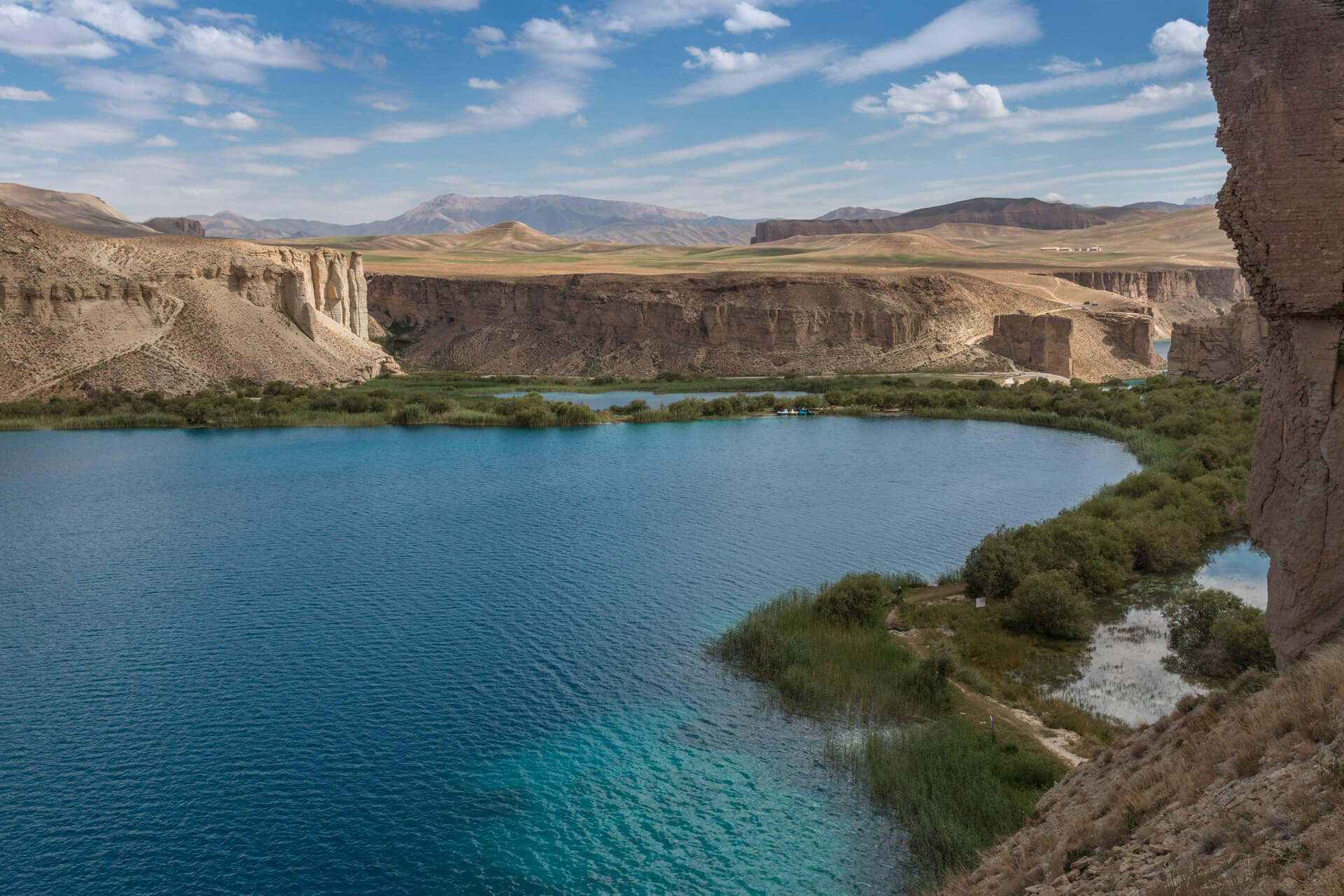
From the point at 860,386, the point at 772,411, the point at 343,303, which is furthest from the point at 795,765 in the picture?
the point at 343,303

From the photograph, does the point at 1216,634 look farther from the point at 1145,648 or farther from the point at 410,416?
the point at 410,416

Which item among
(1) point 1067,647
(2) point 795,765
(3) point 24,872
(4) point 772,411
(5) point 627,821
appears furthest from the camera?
(4) point 772,411

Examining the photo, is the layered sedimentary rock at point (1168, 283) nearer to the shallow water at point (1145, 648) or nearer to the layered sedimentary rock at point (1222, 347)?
the layered sedimentary rock at point (1222, 347)

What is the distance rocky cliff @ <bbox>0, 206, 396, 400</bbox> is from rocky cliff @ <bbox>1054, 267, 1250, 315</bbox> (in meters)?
80.3

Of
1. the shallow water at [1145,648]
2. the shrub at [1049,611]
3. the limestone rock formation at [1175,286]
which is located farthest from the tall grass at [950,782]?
the limestone rock formation at [1175,286]

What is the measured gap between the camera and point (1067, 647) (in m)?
19.0

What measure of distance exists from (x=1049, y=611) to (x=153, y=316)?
55.1 metres

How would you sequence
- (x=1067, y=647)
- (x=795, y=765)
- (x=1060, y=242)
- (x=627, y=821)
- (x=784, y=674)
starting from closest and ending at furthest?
(x=627, y=821) → (x=795, y=765) → (x=784, y=674) → (x=1067, y=647) → (x=1060, y=242)

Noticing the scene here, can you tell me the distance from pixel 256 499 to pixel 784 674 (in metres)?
22.5

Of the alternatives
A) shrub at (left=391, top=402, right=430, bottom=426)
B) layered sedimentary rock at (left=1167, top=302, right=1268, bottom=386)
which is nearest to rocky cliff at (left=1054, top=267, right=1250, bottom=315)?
layered sedimentary rock at (left=1167, top=302, right=1268, bottom=386)

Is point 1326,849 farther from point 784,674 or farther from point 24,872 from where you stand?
point 24,872

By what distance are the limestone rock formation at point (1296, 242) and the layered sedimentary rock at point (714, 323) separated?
216ft

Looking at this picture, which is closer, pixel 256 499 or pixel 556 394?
pixel 256 499

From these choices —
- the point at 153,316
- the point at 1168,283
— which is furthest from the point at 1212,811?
the point at 1168,283
